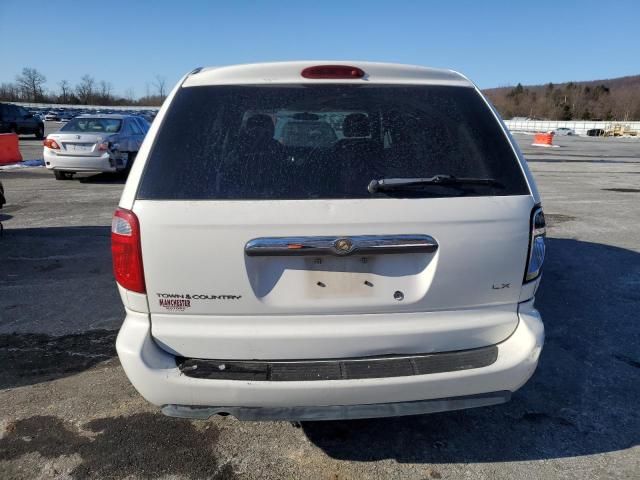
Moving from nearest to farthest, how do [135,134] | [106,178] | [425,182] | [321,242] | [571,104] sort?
[321,242] < [425,182] < [135,134] < [106,178] < [571,104]

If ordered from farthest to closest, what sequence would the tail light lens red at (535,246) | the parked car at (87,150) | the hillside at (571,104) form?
the hillside at (571,104), the parked car at (87,150), the tail light lens red at (535,246)

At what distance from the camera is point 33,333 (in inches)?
157

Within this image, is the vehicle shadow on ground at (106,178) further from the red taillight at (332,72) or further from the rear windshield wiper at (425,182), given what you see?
the rear windshield wiper at (425,182)

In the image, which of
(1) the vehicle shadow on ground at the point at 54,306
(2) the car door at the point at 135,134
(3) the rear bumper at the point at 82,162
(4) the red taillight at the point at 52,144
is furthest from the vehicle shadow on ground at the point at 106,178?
(1) the vehicle shadow on ground at the point at 54,306

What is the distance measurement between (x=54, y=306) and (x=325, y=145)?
136 inches

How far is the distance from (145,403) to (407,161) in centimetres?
219

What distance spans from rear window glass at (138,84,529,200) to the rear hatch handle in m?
0.19

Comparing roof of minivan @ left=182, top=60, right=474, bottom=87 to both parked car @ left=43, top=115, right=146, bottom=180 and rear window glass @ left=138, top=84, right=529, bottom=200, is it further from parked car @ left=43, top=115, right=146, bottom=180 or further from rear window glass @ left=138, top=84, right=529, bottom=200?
parked car @ left=43, top=115, right=146, bottom=180

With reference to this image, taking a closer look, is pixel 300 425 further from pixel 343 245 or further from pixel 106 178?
pixel 106 178

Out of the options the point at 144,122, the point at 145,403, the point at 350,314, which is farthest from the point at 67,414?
the point at 144,122

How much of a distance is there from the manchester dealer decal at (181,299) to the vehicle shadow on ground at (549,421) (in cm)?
112

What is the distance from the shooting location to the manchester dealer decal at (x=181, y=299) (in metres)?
2.16

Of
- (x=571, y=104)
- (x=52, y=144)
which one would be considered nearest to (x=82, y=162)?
(x=52, y=144)

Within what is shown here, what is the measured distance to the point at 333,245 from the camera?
2.12 meters
